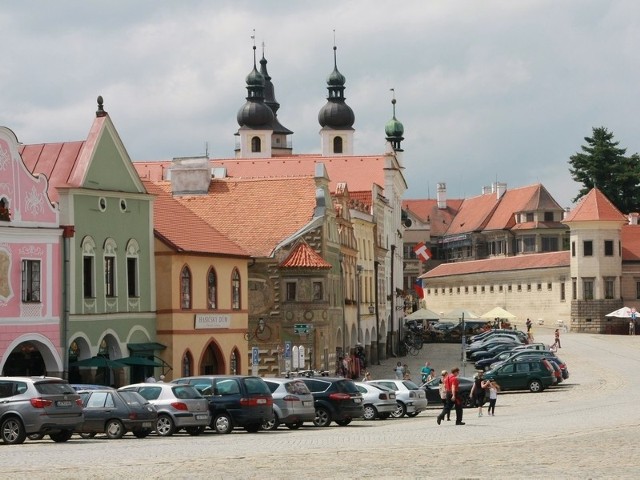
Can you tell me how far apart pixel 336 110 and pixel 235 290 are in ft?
271

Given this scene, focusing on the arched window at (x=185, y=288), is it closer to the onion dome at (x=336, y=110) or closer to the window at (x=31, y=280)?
the window at (x=31, y=280)

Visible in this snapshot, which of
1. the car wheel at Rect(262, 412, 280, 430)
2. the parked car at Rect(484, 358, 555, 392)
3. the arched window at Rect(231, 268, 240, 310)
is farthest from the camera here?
the parked car at Rect(484, 358, 555, 392)

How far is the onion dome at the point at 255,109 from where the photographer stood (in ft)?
472

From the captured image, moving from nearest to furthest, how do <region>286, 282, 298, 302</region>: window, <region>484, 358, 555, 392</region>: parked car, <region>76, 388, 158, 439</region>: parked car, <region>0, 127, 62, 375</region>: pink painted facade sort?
<region>76, 388, 158, 439</region>: parked car, <region>0, 127, 62, 375</region>: pink painted facade, <region>484, 358, 555, 392</region>: parked car, <region>286, 282, 298, 302</region>: window

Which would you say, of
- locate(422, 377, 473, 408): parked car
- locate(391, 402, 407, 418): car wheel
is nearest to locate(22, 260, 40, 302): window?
locate(391, 402, 407, 418): car wheel

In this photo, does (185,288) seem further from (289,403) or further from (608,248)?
(608,248)

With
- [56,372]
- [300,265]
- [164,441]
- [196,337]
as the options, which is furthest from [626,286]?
[164,441]

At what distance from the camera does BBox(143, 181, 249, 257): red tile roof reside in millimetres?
58438

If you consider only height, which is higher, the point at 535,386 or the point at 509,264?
the point at 509,264

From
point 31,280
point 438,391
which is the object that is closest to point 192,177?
point 438,391

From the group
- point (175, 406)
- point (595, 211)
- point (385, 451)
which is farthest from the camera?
point (595, 211)

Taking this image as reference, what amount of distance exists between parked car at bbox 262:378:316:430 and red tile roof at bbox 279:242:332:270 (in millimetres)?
24078

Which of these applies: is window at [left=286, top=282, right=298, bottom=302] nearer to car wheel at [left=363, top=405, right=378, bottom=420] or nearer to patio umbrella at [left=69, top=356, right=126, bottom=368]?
patio umbrella at [left=69, top=356, right=126, bottom=368]

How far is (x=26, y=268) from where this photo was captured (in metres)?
49.9
